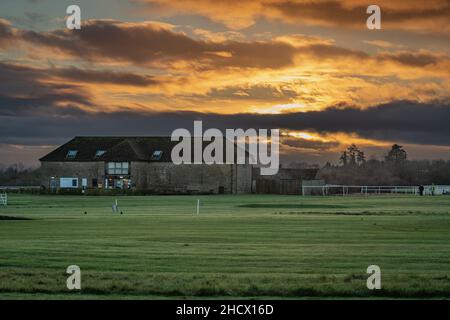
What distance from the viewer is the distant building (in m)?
123

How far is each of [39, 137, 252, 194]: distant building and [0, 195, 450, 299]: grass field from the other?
78663 mm

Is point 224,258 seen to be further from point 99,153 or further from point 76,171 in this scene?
point 99,153

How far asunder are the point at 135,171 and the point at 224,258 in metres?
99.4

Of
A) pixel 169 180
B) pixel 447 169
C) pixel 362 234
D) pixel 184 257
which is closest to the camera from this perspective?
pixel 184 257

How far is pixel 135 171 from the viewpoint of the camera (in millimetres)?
124938

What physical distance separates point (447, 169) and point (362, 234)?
12516cm

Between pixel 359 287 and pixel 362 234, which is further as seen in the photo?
pixel 362 234

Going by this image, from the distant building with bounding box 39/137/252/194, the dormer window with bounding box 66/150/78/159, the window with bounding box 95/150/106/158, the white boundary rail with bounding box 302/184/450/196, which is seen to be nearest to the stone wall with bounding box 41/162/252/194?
the distant building with bounding box 39/137/252/194

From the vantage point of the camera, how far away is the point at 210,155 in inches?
4926

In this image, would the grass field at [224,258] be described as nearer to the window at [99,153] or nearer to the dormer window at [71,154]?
the window at [99,153]

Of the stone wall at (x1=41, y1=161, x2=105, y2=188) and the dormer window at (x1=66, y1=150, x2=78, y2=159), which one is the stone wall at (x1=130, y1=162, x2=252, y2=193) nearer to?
the stone wall at (x1=41, y1=161, x2=105, y2=188)

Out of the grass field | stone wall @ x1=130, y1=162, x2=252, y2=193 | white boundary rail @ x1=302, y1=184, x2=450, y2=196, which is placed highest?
stone wall @ x1=130, y1=162, x2=252, y2=193
